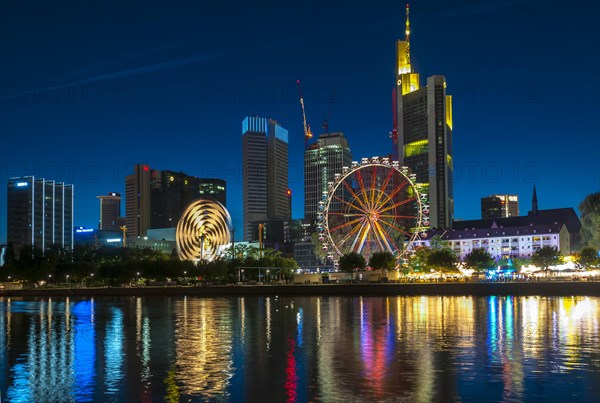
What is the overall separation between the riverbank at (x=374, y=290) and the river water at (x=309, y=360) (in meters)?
40.7

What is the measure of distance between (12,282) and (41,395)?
14022cm

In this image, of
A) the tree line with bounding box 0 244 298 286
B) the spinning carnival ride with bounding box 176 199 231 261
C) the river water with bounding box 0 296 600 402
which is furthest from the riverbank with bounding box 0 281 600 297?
the river water with bounding box 0 296 600 402

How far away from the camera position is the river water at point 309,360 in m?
21.5

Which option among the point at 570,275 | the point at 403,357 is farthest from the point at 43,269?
the point at 403,357

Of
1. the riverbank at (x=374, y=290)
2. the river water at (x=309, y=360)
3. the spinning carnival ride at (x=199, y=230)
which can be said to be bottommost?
the riverbank at (x=374, y=290)

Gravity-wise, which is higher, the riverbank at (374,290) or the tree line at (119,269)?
the tree line at (119,269)

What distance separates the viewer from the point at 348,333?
3906 cm

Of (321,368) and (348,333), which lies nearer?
(321,368)

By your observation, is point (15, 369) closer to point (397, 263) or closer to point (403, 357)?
point (403, 357)

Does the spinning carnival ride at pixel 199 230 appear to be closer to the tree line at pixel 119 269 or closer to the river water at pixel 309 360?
the tree line at pixel 119 269

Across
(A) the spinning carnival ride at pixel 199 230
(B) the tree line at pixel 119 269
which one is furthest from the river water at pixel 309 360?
(A) the spinning carnival ride at pixel 199 230

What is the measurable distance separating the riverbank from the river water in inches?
1603

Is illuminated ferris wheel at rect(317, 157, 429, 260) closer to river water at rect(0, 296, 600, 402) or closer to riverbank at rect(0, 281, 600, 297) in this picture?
riverbank at rect(0, 281, 600, 297)

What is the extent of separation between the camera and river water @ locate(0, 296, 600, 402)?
70.4 feet
